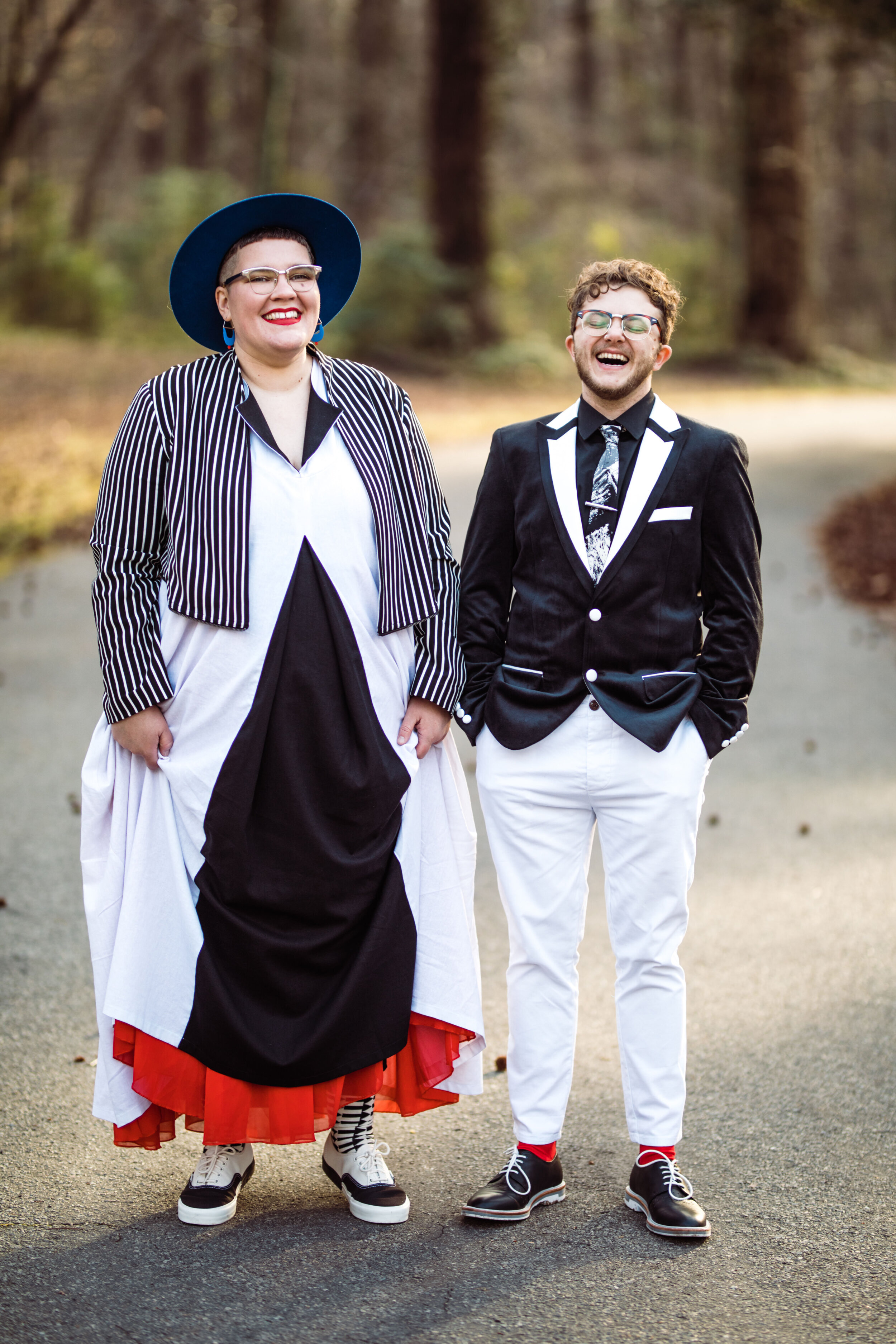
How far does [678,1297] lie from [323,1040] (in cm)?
95

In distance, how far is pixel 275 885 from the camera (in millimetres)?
3055

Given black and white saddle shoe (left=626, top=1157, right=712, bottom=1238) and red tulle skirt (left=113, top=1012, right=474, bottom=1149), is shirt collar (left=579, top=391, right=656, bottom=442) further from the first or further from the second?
black and white saddle shoe (left=626, top=1157, right=712, bottom=1238)

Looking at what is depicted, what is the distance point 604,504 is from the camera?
3201mm

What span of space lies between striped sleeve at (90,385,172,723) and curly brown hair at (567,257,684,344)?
104 centimetres

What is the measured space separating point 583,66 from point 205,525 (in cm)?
4398

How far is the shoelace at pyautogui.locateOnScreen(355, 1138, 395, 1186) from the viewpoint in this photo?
327cm

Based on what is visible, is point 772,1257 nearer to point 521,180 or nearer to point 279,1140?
point 279,1140

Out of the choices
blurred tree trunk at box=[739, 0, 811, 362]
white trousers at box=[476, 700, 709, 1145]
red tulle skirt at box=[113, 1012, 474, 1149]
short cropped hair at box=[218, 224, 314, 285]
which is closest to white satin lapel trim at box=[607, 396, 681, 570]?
white trousers at box=[476, 700, 709, 1145]

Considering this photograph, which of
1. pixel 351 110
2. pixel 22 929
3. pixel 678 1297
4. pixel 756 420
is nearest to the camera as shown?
pixel 678 1297

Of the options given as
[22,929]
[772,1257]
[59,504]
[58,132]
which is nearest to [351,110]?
[58,132]

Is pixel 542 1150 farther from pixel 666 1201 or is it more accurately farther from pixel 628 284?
pixel 628 284

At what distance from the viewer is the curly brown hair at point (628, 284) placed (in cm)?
311

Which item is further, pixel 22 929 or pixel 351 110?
pixel 351 110

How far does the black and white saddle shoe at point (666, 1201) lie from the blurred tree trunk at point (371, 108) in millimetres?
29257
